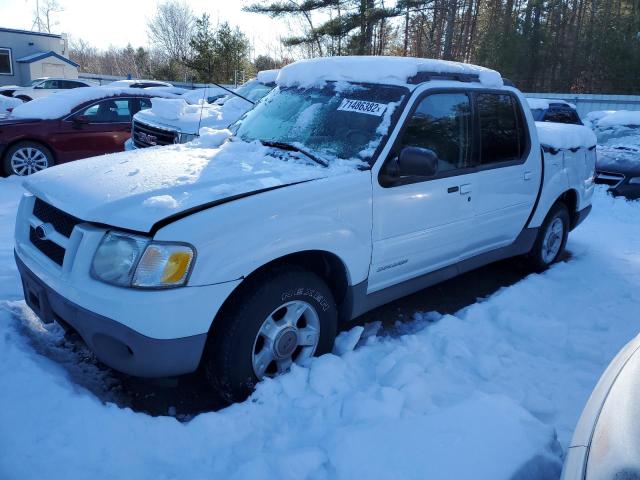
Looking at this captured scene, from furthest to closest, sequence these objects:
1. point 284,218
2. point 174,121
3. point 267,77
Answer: point 267,77 < point 174,121 < point 284,218

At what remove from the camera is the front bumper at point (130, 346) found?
2395 mm

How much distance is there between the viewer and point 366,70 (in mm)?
3666

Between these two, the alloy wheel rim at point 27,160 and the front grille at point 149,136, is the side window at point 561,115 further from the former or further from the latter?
the alloy wheel rim at point 27,160

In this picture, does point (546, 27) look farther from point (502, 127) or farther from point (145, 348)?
point (145, 348)

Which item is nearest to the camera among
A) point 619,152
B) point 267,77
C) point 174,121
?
point 174,121

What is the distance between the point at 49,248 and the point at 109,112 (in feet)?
22.7

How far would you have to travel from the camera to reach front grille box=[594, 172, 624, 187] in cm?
840

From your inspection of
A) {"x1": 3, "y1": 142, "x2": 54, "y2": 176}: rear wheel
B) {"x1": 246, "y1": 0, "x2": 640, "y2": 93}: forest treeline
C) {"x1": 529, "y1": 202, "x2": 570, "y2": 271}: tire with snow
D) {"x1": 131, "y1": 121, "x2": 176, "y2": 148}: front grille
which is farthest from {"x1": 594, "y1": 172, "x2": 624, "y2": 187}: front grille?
{"x1": 246, "y1": 0, "x2": 640, "y2": 93}: forest treeline

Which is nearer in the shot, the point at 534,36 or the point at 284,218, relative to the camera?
the point at 284,218

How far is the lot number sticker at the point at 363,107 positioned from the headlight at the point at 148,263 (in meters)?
1.65

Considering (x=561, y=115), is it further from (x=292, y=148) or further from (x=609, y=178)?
(x=292, y=148)

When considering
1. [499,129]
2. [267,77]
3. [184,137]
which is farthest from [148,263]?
[267,77]

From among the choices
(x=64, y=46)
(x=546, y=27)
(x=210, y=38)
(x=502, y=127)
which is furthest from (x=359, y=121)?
(x=64, y=46)

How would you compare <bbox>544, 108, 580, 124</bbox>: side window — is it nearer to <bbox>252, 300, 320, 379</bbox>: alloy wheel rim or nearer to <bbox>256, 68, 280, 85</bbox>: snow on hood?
<bbox>256, 68, 280, 85</bbox>: snow on hood
